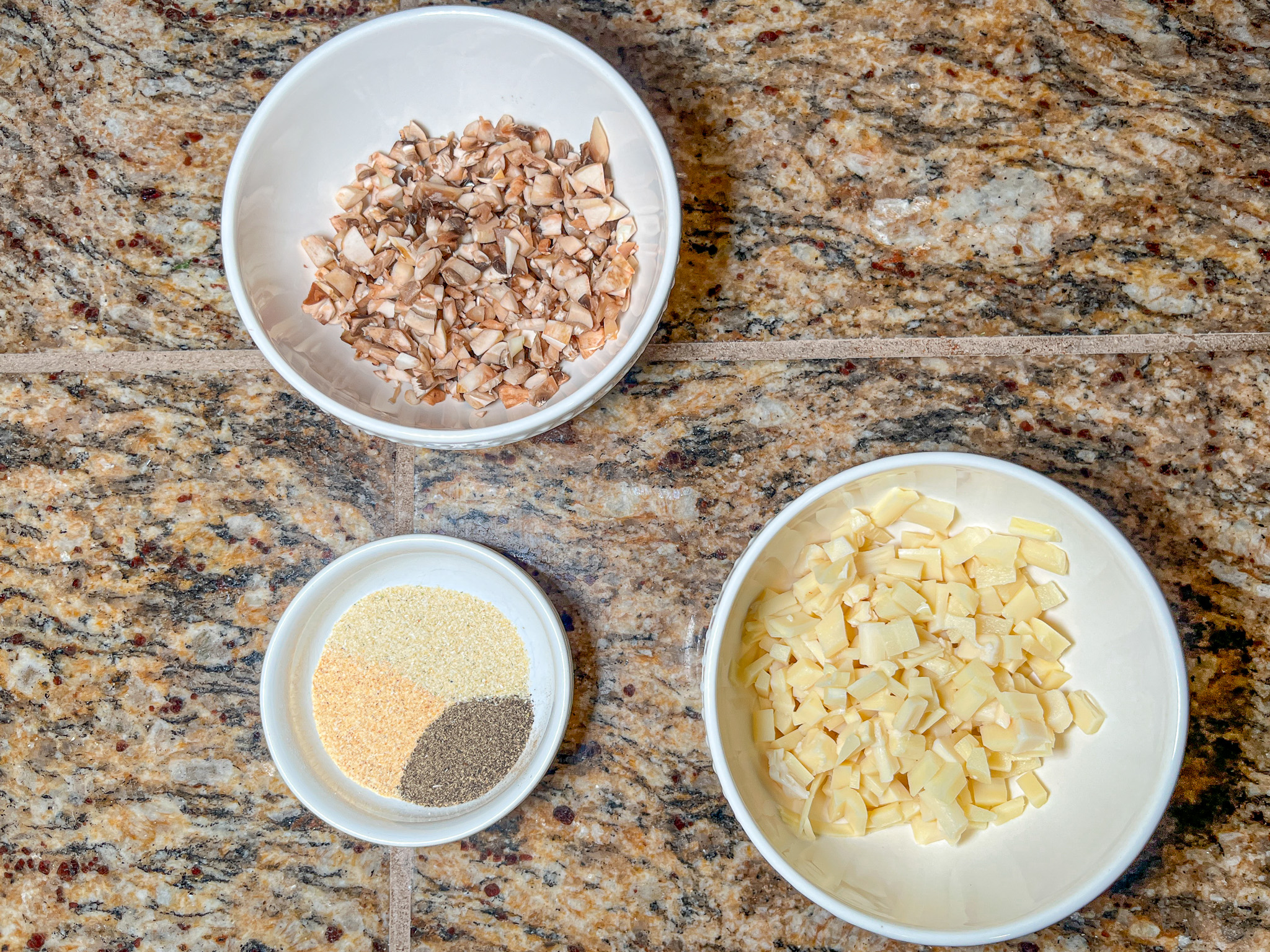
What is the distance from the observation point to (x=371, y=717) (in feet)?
3.16

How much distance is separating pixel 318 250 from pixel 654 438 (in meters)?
0.40

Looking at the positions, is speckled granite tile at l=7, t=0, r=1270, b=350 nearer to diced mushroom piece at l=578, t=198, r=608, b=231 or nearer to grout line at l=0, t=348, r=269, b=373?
diced mushroom piece at l=578, t=198, r=608, b=231

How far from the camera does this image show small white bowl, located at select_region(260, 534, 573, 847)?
91 centimetres

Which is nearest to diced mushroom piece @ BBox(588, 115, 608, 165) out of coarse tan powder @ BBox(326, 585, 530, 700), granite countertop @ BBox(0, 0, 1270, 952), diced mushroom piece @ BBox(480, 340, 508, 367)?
granite countertop @ BBox(0, 0, 1270, 952)

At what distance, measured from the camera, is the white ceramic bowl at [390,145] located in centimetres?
82

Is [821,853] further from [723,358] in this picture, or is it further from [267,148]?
[267,148]

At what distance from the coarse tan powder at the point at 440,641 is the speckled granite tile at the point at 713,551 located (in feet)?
0.23

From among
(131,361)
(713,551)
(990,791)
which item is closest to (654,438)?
(713,551)

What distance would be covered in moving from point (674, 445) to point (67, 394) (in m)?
0.70

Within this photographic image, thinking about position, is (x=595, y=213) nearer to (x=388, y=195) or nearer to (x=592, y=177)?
(x=592, y=177)

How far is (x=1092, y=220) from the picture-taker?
3.10 feet

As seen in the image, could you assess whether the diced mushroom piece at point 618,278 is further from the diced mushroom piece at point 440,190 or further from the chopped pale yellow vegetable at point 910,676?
the chopped pale yellow vegetable at point 910,676

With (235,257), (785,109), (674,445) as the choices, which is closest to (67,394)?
(235,257)

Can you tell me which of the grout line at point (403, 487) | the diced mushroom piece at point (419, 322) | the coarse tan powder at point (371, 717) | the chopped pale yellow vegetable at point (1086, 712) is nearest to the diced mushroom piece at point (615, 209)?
the diced mushroom piece at point (419, 322)
